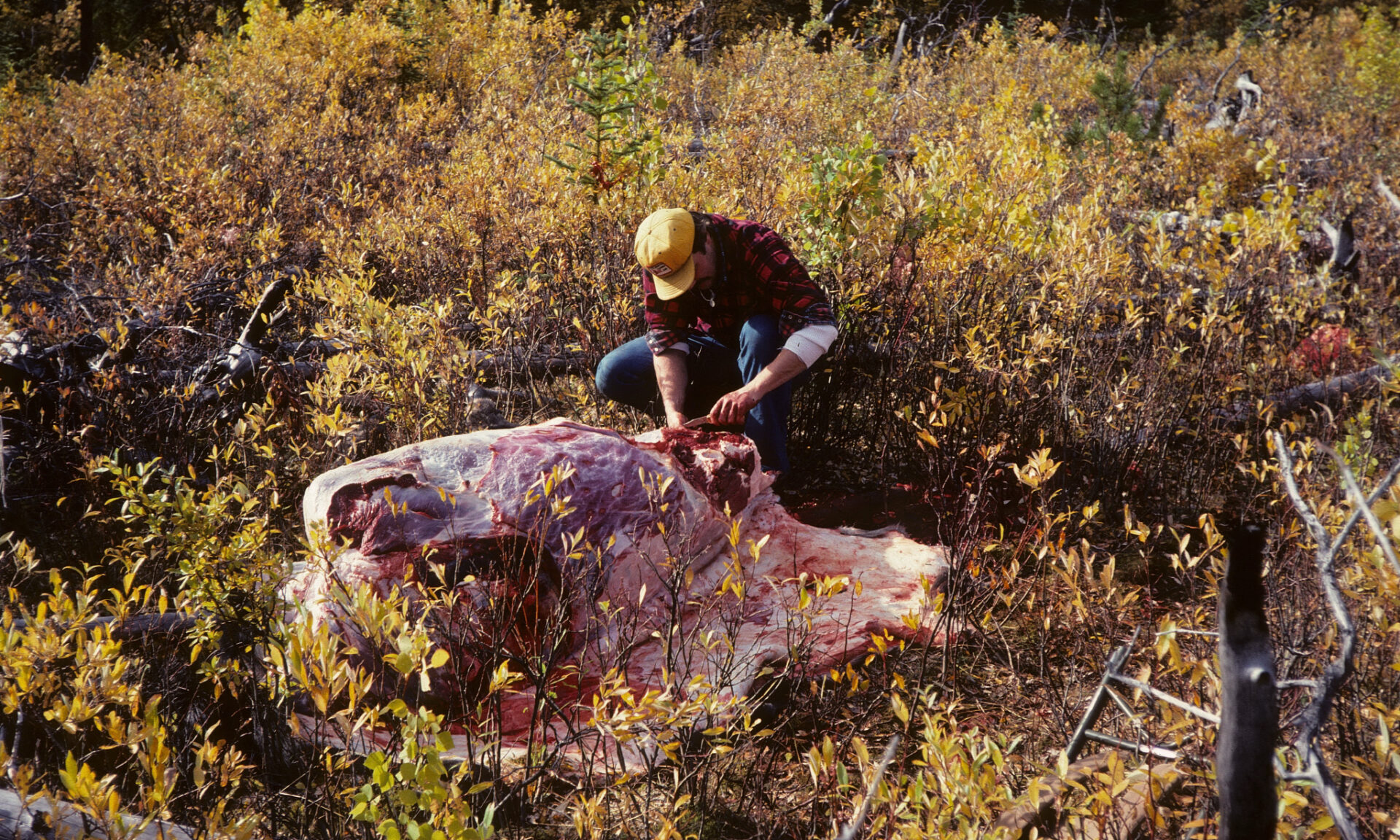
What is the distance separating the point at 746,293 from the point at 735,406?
0.63 meters

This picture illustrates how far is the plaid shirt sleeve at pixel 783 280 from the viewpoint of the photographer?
3143 millimetres

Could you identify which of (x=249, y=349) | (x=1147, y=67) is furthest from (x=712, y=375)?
(x=1147, y=67)

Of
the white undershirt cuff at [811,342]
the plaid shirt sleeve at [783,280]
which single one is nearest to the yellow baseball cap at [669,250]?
the plaid shirt sleeve at [783,280]

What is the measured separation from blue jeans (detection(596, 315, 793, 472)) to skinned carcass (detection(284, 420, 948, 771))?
501 millimetres

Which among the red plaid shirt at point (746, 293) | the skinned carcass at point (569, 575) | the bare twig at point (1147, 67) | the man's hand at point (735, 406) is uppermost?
the bare twig at point (1147, 67)

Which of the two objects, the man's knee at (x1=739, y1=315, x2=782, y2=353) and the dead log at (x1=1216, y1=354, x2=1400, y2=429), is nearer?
the man's knee at (x1=739, y1=315, x2=782, y2=353)

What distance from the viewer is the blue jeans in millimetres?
3242

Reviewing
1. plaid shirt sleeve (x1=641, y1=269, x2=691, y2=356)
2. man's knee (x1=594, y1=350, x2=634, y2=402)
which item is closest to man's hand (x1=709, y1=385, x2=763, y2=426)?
plaid shirt sleeve (x1=641, y1=269, x2=691, y2=356)

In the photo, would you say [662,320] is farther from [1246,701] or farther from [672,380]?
[1246,701]

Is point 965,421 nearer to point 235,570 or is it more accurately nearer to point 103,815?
point 235,570

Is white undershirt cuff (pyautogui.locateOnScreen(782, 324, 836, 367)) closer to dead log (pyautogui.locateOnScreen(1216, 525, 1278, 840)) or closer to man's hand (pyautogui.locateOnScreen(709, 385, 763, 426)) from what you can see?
man's hand (pyautogui.locateOnScreen(709, 385, 763, 426))

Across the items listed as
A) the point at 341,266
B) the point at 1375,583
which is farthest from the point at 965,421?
the point at 341,266

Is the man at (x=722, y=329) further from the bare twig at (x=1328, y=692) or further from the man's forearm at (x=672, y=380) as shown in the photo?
the bare twig at (x=1328, y=692)

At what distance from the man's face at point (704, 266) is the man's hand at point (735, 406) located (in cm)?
53
